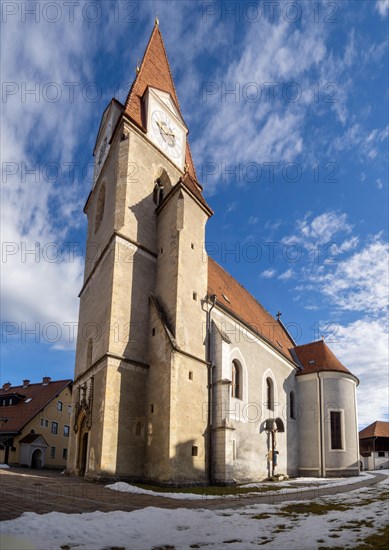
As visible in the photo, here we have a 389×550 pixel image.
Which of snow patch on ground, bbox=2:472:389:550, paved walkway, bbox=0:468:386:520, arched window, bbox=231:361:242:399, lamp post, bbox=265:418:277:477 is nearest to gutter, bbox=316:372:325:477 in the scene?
lamp post, bbox=265:418:277:477

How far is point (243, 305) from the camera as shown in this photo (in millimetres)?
25828

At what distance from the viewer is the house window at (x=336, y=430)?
26.5m

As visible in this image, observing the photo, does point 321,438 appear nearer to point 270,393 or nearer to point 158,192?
point 270,393

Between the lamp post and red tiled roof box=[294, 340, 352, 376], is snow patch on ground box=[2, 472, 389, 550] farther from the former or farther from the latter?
red tiled roof box=[294, 340, 352, 376]

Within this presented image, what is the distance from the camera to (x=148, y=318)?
18.1 metres

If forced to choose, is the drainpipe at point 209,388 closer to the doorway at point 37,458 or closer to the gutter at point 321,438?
the gutter at point 321,438

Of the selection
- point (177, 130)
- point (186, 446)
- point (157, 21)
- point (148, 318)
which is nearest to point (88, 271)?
point (148, 318)

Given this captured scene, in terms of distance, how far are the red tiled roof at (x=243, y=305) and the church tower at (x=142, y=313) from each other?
116 inches

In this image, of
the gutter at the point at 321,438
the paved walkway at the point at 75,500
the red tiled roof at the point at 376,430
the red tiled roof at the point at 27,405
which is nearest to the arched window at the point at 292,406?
the gutter at the point at 321,438

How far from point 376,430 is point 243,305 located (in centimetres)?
3511

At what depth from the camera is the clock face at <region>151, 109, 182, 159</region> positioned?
22109 millimetres

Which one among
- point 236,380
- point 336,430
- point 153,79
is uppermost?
point 153,79

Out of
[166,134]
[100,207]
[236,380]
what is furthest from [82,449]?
[166,134]

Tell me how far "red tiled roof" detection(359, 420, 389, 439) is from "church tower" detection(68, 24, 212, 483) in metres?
41.5
